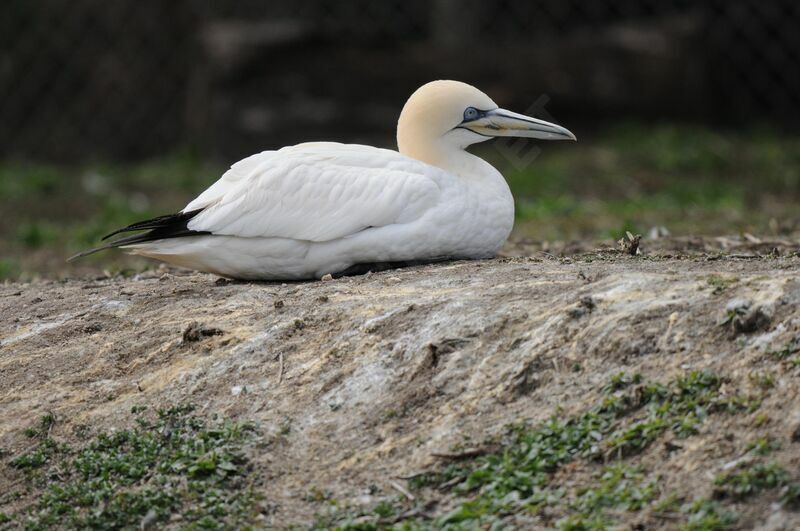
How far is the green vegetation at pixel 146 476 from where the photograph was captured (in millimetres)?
4555

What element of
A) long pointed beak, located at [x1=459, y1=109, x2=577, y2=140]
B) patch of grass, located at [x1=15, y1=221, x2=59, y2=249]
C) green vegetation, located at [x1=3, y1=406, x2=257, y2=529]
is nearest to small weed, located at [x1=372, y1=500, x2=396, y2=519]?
green vegetation, located at [x1=3, y1=406, x2=257, y2=529]

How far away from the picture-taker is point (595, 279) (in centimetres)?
518

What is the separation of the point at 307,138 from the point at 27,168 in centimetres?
302

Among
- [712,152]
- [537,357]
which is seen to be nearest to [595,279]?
[537,357]

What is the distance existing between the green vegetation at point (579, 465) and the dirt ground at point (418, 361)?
45 millimetres

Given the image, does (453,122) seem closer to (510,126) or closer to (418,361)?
(510,126)

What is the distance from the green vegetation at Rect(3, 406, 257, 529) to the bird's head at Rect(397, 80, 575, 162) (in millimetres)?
2048

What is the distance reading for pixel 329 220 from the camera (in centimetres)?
596

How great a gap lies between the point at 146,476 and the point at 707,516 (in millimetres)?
1953

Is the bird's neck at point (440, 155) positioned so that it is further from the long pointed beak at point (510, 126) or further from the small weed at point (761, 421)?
the small weed at point (761, 421)

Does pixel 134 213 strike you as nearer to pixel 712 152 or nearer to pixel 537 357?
pixel 712 152

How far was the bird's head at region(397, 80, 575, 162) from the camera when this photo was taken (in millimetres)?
6406

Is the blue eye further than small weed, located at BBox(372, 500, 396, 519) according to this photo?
Yes

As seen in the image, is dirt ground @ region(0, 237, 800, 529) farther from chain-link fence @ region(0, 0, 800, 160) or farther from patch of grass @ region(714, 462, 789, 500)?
chain-link fence @ region(0, 0, 800, 160)
